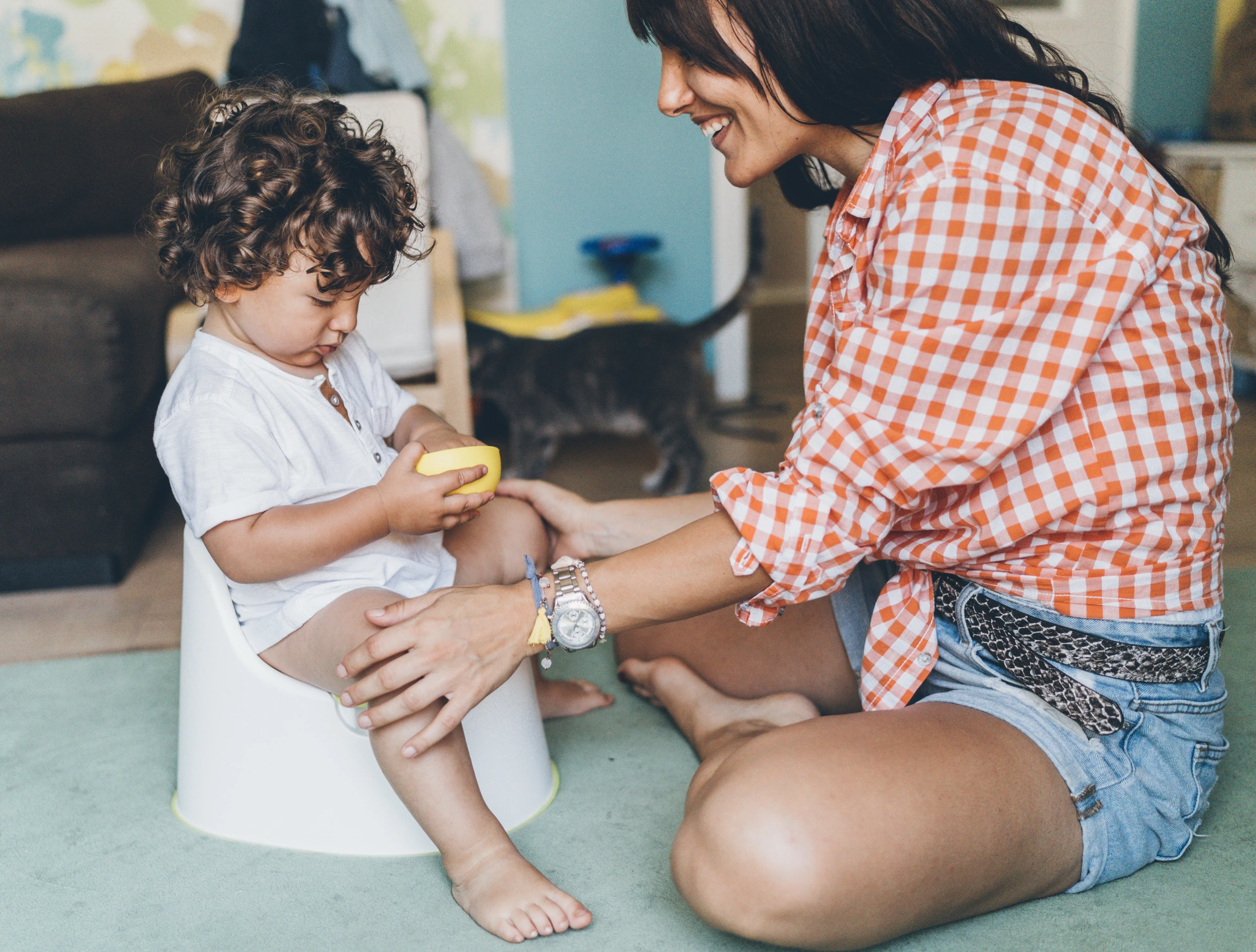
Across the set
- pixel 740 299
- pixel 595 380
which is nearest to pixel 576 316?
pixel 595 380

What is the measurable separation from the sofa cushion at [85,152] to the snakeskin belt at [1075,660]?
215cm

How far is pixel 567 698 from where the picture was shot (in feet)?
4.35

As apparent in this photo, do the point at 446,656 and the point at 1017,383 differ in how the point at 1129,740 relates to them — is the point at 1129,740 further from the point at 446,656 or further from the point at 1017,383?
the point at 446,656

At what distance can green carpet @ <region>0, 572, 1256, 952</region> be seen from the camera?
0.90 m

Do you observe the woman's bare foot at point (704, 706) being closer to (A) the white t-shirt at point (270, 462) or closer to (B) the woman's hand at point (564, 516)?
(B) the woman's hand at point (564, 516)

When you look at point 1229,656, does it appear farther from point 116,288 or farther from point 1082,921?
point 116,288

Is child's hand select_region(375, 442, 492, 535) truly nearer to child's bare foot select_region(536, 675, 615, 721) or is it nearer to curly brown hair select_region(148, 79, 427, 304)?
curly brown hair select_region(148, 79, 427, 304)

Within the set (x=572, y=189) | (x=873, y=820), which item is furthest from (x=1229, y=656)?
(x=572, y=189)

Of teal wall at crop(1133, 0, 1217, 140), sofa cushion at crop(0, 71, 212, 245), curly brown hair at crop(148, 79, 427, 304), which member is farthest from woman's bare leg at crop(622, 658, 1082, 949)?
teal wall at crop(1133, 0, 1217, 140)

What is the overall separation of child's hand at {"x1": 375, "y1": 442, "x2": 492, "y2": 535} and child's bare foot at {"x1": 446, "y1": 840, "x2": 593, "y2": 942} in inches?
12.0

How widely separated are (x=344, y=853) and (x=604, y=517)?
18.2 inches

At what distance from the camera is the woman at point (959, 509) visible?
80cm

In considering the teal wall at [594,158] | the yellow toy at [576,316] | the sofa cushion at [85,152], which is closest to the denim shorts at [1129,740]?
the yellow toy at [576,316]

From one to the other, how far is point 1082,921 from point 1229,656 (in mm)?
661
